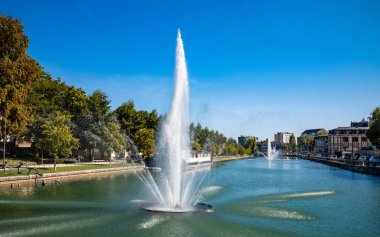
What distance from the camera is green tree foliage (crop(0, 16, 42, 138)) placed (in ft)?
174

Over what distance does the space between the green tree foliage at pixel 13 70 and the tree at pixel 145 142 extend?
42.4 m

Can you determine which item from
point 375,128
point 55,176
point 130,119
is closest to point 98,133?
point 130,119

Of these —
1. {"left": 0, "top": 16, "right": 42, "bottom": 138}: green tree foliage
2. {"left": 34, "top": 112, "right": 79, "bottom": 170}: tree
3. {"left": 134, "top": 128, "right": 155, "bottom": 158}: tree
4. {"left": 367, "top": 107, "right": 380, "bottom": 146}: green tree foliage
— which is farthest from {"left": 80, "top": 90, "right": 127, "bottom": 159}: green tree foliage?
{"left": 367, "top": 107, "right": 380, "bottom": 146}: green tree foliage

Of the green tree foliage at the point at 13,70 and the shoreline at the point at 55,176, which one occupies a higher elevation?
the green tree foliage at the point at 13,70

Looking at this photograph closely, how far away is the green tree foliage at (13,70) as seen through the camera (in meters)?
53.1

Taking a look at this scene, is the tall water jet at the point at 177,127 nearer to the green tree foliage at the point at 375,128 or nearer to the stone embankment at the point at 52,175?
the stone embankment at the point at 52,175

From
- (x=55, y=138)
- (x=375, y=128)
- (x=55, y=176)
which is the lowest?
(x=55, y=176)

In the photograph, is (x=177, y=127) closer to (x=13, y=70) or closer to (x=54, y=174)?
(x=13, y=70)

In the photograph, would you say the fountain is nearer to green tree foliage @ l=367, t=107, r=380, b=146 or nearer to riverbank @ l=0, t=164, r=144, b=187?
riverbank @ l=0, t=164, r=144, b=187

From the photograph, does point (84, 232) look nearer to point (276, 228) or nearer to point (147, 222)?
point (147, 222)

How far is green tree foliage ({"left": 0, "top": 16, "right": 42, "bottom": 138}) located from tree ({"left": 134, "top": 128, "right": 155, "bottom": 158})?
42.4 meters

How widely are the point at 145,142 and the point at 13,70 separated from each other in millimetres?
47383

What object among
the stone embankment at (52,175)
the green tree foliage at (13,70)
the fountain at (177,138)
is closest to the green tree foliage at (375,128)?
the stone embankment at (52,175)

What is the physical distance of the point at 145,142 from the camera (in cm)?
9669
